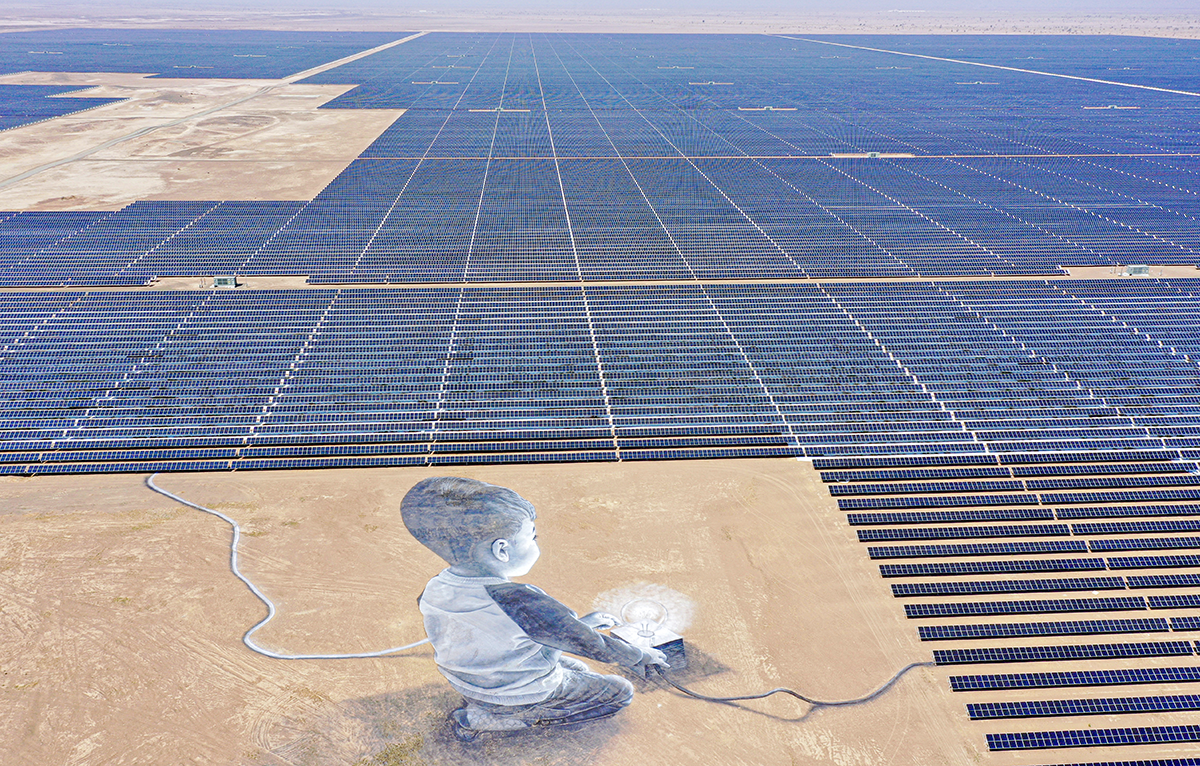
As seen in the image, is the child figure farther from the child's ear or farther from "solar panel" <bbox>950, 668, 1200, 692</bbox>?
"solar panel" <bbox>950, 668, 1200, 692</bbox>

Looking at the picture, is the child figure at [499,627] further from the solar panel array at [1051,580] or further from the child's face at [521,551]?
the solar panel array at [1051,580]

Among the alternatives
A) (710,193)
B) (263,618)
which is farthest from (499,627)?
(710,193)

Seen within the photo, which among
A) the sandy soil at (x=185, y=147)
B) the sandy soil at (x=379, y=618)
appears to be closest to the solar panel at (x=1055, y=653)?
the sandy soil at (x=379, y=618)

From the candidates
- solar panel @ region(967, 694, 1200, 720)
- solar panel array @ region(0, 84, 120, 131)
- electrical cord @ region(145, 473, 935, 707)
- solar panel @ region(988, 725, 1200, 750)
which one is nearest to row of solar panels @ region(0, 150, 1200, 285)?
electrical cord @ region(145, 473, 935, 707)

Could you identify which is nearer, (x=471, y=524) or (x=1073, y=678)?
(x=471, y=524)

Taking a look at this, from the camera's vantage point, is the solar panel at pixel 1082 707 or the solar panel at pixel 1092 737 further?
the solar panel at pixel 1082 707

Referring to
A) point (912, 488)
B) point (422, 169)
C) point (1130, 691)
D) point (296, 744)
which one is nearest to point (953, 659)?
point (1130, 691)

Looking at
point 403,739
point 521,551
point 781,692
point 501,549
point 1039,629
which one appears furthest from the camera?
point 1039,629

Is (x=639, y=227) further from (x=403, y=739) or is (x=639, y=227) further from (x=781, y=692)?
(x=403, y=739)
